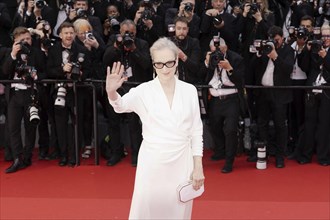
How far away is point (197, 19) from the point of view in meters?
8.18

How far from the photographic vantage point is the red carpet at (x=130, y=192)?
624cm

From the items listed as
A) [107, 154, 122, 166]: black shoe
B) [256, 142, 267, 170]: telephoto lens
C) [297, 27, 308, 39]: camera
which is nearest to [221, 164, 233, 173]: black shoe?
[256, 142, 267, 170]: telephoto lens

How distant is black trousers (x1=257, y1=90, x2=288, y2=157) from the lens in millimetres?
7766

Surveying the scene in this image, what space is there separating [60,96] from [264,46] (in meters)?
2.54

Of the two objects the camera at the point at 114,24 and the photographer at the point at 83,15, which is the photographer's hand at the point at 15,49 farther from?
the camera at the point at 114,24

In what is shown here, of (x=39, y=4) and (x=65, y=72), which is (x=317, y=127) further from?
(x=39, y=4)

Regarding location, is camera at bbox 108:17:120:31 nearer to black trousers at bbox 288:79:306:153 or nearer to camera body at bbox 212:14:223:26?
camera body at bbox 212:14:223:26

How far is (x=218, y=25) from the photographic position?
7.91 m

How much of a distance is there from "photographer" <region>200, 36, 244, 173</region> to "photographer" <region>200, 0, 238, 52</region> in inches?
14.9

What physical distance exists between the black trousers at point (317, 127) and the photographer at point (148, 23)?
7.03 ft

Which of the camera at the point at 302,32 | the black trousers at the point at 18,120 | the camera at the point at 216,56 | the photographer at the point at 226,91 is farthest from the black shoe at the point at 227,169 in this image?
the black trousers at the point at 18,120

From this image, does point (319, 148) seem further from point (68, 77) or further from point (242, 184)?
point (68, 77)

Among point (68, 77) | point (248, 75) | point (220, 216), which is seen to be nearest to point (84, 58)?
point (68, 77)

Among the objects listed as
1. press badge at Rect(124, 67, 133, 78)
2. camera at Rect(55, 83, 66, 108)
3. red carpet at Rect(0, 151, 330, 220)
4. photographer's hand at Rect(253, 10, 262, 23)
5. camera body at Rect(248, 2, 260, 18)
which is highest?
camera body at Rect(248, 2, 260, 18)
